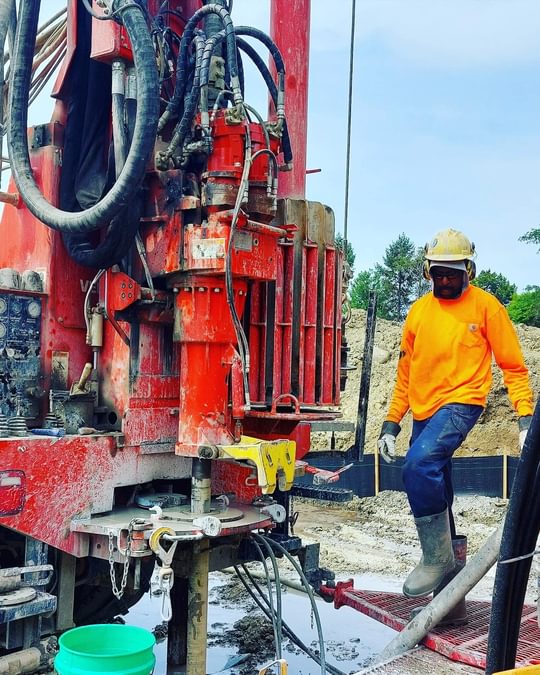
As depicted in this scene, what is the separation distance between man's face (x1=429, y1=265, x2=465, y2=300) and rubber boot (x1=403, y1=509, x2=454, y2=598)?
1.13 metres

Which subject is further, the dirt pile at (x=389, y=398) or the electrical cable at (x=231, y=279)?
the dirt pile at (x=389, y=398)

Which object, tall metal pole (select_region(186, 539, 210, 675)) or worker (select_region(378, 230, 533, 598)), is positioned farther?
tall metal pole (select_region(186, 539, 210, 675))

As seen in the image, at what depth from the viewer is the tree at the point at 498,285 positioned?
129 feet

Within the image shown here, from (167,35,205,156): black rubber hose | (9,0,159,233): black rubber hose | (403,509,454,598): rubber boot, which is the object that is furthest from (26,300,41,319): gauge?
(403,509,454,598): rubber boot

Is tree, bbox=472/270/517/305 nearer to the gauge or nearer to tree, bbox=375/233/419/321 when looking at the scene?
tree, bbox=375/233/419/321

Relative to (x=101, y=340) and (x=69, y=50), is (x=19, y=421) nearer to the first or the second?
(x=101, y=340)

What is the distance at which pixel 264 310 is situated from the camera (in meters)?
4.51

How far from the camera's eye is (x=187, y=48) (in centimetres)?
416

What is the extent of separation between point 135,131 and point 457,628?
2.91m

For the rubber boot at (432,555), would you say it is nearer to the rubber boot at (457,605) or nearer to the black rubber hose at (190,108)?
the rubber boot at (457,605)

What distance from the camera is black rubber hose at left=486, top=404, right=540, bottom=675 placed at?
201 cm

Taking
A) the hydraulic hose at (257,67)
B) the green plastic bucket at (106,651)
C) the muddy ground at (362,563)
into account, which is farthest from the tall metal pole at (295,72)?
the muddy ground at (362,563)

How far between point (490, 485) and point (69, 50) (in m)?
9.09

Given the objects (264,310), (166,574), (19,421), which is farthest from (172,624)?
(264,310)
